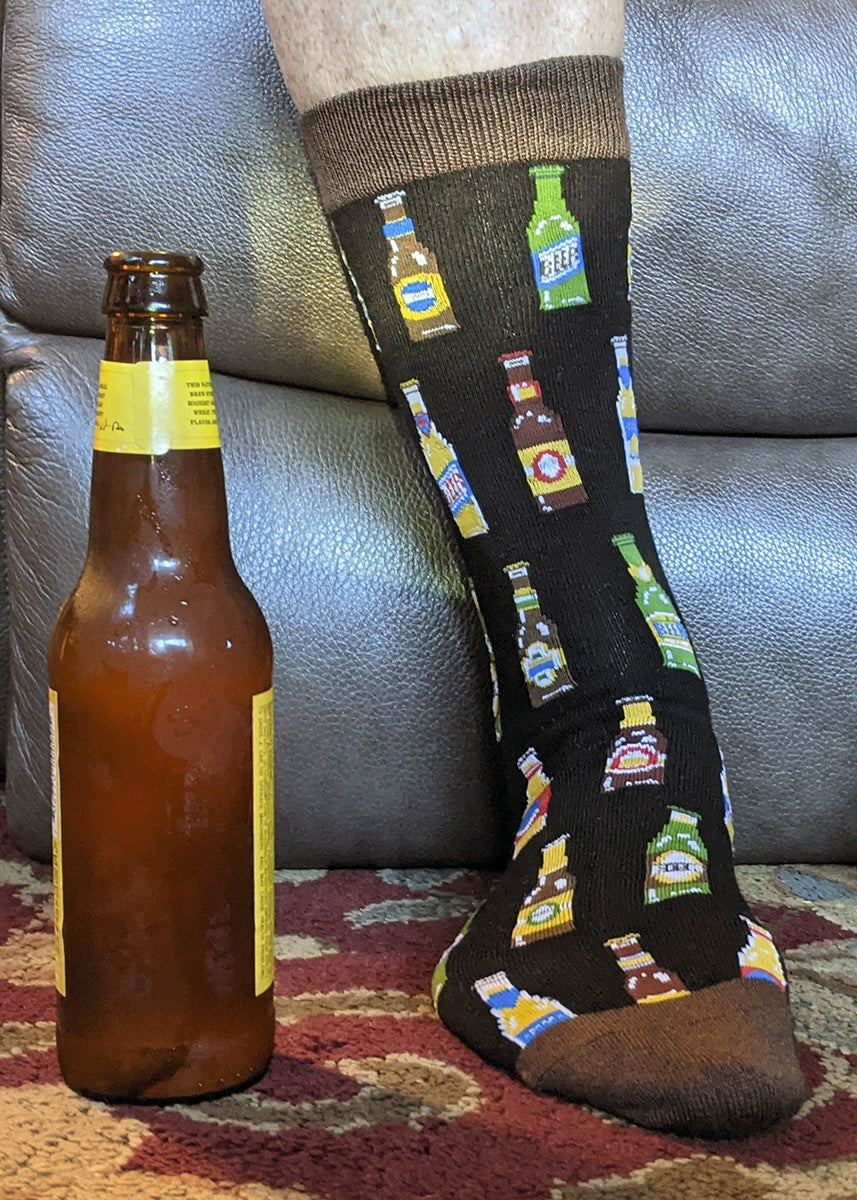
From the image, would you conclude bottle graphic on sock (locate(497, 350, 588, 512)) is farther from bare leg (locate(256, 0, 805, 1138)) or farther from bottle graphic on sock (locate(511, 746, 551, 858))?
bottle graphic on sock (locate(511, 746, 551, 858))

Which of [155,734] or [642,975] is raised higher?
[155,734]

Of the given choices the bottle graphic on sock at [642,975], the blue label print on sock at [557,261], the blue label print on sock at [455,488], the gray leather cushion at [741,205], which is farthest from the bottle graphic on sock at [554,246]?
the bottle graphic on sock at [642,975]

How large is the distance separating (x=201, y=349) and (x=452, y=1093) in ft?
1.10

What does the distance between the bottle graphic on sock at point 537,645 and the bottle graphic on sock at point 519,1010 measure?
0.18 meters

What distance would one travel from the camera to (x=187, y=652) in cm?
51

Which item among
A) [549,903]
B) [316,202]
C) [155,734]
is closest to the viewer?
[155,734]

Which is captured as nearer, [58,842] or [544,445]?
[58,842]

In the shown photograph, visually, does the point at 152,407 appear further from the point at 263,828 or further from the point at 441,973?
the point at 441,973

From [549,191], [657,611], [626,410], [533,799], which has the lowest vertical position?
[533,799]

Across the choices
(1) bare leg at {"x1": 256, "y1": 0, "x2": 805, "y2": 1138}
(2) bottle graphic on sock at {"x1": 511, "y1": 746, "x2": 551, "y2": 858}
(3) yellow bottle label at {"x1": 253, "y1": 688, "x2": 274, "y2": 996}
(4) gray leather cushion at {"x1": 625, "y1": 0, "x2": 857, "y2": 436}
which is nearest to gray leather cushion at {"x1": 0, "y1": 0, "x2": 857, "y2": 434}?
(4) gray leather cushion at {"x1": 625, "y1": 0, "x2": 857, "y2": 436}

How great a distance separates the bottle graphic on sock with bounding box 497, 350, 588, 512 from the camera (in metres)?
0.71

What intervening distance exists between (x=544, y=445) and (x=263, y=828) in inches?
11.3

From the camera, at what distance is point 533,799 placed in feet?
2.35

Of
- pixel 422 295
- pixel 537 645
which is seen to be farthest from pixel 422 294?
pixel 537 645
